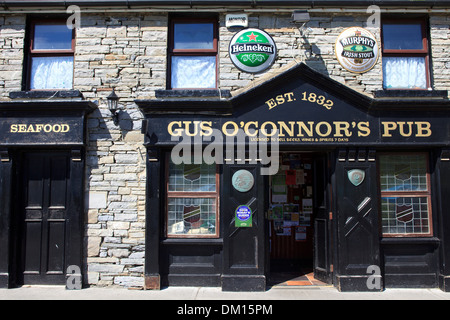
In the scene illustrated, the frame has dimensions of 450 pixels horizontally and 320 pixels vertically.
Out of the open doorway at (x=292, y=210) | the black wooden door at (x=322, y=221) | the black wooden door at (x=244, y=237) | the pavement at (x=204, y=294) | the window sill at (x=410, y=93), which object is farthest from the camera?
the open doorway at (x=292, y=210)

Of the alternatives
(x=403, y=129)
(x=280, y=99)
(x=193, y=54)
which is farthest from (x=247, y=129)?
(x=403, y=129)

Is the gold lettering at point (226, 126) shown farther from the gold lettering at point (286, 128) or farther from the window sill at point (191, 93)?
the gold lettering at point (286, 128)

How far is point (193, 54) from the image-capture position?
6.09 meters

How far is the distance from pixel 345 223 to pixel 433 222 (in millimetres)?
1705

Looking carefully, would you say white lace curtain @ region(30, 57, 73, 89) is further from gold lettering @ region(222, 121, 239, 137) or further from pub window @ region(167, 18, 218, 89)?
gold lettering @ region(222, 121, 239, 137)

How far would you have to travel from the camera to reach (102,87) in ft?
19.2

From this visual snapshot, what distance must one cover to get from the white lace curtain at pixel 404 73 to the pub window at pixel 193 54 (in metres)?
3.38

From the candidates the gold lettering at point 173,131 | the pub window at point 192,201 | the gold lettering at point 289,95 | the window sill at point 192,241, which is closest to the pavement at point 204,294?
the window sill at point 192,241

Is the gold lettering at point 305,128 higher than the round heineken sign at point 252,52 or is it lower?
lower

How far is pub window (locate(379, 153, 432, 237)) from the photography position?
5.76 m

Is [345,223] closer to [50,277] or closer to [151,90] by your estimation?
[151,90]

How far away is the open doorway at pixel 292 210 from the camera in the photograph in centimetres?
745

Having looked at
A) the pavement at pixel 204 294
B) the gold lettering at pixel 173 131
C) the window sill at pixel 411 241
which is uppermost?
the gold lettering at pixel 173 131

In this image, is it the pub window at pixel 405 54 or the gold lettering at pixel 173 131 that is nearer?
the gold lettering at pixel 173 131
